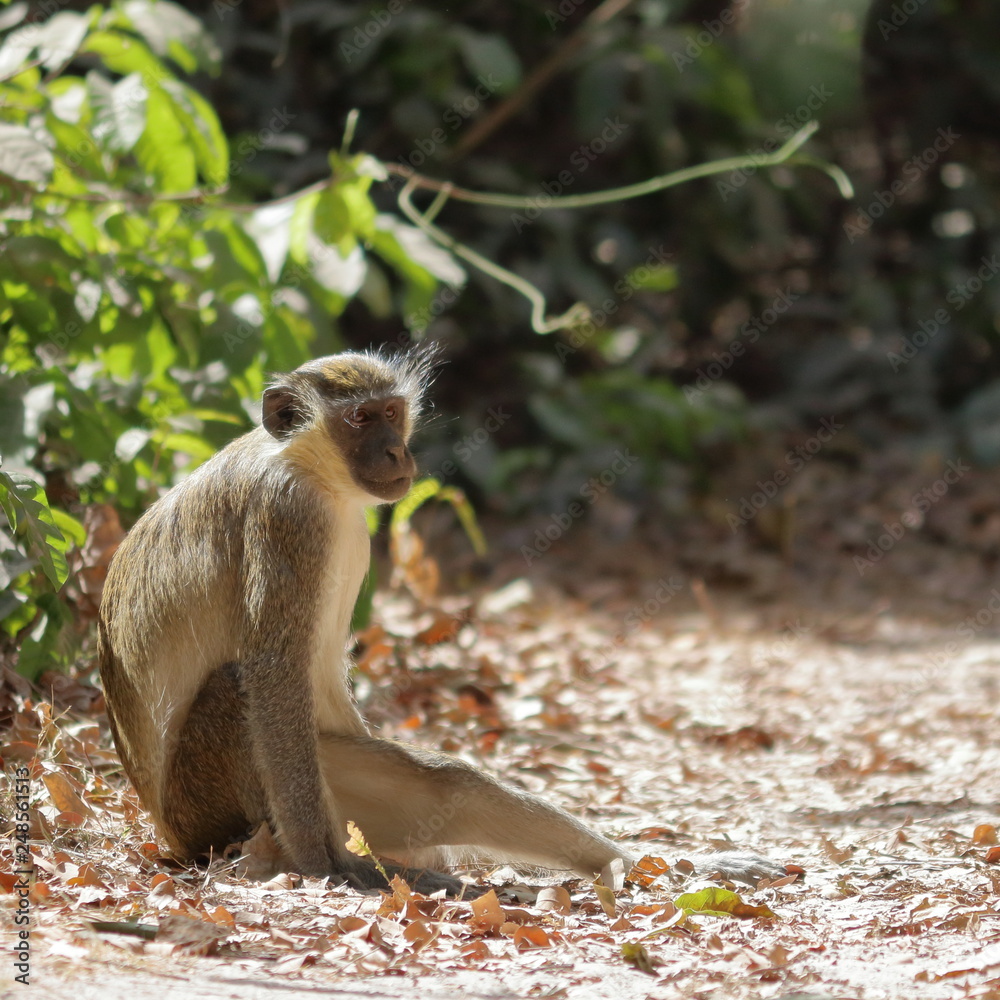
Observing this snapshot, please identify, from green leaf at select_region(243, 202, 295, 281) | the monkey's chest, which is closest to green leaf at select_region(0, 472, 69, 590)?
the monkey's chest

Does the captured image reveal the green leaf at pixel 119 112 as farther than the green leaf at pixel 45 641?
Yes

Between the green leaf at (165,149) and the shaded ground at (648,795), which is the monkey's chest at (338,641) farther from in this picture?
the green leaf at (165,149)

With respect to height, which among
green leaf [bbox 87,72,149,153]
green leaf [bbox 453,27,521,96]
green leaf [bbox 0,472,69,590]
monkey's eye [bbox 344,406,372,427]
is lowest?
green leaf [bbox 0,472,69,590]

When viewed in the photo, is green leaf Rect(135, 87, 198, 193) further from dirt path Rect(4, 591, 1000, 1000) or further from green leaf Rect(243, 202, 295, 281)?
dirt path Rect(4, 591, 1000, 1000)

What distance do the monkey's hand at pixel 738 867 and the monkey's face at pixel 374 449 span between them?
4.93 ft

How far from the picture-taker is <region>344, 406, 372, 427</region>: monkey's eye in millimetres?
4250

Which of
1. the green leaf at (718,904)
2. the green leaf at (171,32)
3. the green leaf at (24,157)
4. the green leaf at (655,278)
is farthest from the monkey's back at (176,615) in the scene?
the green leaf at (655,278)

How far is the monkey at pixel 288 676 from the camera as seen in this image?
3.99 m

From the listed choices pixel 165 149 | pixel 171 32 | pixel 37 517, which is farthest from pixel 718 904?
pixel 171 32

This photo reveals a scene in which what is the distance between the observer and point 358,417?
427 cm

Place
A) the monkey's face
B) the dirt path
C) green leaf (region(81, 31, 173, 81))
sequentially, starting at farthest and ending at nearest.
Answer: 1. green leaf (region(81, 31, 173, 81))
2. the monkey's face
3. the dirt path

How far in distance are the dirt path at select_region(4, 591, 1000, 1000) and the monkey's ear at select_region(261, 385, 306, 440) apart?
53.4 inches

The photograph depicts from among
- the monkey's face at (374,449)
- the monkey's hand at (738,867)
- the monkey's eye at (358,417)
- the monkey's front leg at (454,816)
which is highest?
the monkey's eye at (358,417)

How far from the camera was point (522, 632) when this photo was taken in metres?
8.00
